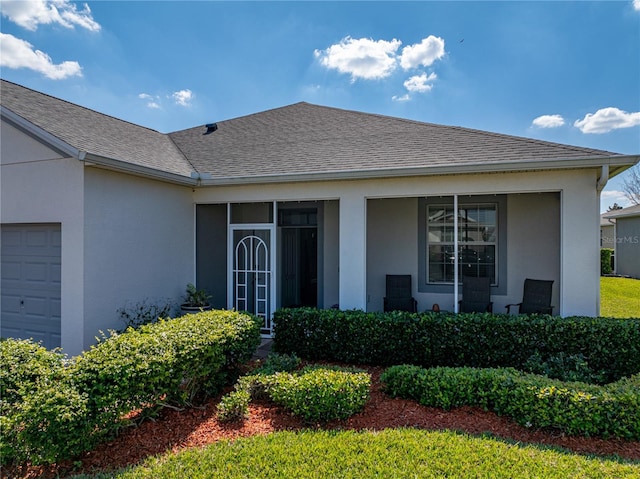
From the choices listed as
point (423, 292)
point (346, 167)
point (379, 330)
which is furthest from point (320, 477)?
point (423, 292)

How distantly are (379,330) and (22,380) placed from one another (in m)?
4.87

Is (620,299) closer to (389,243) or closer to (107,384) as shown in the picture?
(389,243)

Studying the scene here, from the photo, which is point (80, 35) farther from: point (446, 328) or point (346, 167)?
point (446, 328)

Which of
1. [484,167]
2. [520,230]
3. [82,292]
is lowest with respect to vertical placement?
[82,292]

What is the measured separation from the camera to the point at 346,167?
7512mm

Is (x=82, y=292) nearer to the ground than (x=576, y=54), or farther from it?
nearer to the ground

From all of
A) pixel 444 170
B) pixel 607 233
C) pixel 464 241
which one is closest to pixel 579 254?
pixel 444 170

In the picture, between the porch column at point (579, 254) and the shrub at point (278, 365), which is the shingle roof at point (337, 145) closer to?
the porch column at point (579, 254)

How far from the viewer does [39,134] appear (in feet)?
20.9

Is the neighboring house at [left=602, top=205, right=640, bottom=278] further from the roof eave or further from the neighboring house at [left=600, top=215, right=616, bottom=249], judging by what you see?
the roof eave

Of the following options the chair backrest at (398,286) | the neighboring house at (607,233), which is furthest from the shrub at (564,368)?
the neighboring house at (607,233)

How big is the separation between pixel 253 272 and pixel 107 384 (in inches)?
199

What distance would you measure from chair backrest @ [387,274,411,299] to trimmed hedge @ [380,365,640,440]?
3846mm

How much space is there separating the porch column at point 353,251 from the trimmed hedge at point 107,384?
292 cm
